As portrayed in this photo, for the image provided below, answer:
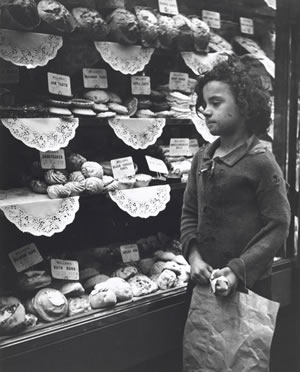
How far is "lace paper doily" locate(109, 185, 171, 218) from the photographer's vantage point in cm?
196

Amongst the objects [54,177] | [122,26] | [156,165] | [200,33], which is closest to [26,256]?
[54,177]

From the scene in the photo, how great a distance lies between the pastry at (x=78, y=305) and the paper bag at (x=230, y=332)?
0.44m

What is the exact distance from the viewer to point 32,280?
1838 mm

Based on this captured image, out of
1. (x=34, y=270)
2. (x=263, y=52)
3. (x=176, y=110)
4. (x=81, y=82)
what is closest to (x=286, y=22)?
(x=263, y=52)

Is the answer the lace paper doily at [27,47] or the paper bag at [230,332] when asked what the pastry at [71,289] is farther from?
the lace paper doily at [27,47]

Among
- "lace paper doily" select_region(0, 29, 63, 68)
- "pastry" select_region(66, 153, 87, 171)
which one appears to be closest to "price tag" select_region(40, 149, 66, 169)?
"pastry" select_region(66, 153, 87, 171)

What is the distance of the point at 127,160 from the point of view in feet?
6.86

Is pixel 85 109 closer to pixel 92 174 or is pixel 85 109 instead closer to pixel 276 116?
pixel 92 174

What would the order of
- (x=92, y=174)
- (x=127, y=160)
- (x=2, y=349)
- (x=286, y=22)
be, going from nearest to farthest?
1. (x=2, y=349)
2. (x=92, y=174)
3. (x=127, y=160)
4. (x=286, y=22)

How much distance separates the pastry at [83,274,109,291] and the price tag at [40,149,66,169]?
19.3 inches

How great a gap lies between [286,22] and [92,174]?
1292mm

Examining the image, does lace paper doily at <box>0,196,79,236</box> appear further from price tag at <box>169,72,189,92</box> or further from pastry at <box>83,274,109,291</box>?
price tag at <box>169,72,189,92</box>

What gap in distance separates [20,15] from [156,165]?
866 mm

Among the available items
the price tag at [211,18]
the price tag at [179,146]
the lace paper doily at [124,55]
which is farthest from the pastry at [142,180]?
the price tag at [211,18]
